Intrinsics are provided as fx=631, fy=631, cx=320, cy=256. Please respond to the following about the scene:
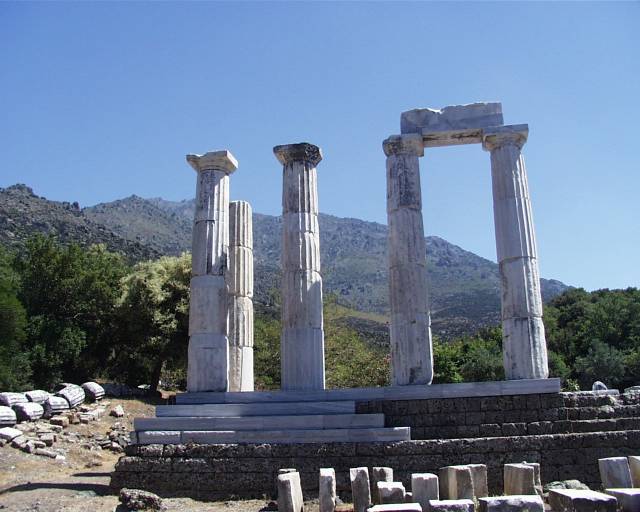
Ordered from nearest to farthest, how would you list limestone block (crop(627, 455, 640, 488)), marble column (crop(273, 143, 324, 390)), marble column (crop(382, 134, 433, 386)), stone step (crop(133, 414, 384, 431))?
limestone block (crop(627, 455, 640, 488)) → stone step (crop(133, 414, 384, 431)) → marble column (crop(382, 134, 433, 386)) → marble column (crop(273, 143, 324, 390))

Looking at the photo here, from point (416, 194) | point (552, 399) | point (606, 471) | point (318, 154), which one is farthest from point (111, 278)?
point (606, 471)

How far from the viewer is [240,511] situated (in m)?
13.9

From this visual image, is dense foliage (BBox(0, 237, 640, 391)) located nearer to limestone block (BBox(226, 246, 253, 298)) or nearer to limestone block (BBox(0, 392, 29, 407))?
limestone block (BBox(0, 392, 29, 407))

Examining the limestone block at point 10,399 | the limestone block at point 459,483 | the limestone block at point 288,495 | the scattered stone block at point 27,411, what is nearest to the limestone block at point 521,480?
the limestone block at point 459,483

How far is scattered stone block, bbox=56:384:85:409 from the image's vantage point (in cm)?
2516

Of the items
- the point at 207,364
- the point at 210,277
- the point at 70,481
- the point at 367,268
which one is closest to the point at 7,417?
the point at 70,481

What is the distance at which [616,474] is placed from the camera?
1198cm

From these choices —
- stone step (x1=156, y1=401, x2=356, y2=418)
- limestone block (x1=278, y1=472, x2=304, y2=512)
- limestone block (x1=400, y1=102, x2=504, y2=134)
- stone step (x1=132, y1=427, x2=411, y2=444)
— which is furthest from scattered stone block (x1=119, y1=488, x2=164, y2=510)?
limestone block (x1=400, y1=102, x2=504, y2=134)

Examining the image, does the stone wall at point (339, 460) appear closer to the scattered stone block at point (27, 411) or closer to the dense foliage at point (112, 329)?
the scattered stone block at point (27, 411)

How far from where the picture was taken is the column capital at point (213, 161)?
20641 millimetres

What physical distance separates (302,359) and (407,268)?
13.5 feet

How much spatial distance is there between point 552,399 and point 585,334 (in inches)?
1323

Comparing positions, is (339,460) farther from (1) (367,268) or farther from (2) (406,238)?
(1) (367,268)

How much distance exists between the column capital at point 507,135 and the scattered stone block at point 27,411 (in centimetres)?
1816
